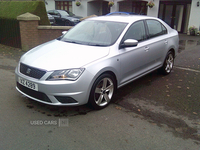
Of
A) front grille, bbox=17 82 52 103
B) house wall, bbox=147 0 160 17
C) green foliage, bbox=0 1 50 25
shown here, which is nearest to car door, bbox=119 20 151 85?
front grille, bbox=17 82 52 103

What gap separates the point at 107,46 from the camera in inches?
167

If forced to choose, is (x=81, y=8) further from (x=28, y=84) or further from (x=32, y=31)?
(x=28, y=84)

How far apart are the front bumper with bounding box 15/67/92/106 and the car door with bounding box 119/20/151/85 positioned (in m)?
1.10

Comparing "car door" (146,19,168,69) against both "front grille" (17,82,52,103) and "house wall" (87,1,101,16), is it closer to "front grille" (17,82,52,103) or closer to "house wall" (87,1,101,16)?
"front grille" (17,82,52,103)

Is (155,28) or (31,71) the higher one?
(155,28)

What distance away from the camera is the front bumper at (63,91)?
3469 millimetres

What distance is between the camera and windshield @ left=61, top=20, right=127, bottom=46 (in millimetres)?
4449

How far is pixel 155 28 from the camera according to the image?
561 centimetres

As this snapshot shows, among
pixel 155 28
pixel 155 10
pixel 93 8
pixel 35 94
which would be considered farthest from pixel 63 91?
pixel 93 8

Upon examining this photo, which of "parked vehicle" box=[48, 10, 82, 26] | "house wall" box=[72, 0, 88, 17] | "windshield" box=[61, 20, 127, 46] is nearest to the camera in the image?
"windshield" box=[61, 20, 127, 46]

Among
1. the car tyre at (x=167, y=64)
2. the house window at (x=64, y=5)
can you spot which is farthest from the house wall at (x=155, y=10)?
the car tyre at (x=167, y=64)

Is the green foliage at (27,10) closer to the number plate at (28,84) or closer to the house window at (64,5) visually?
the number plate at (28,84)

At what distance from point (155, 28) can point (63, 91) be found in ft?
10.9

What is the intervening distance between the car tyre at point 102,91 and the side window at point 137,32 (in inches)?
42.4
